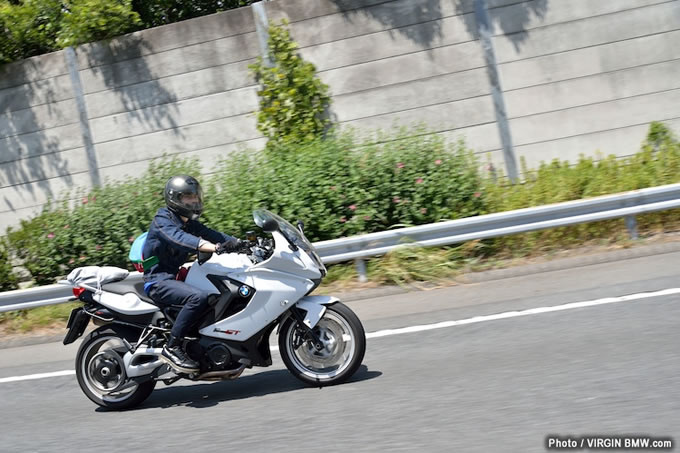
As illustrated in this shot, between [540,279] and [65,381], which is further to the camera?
[540,279]

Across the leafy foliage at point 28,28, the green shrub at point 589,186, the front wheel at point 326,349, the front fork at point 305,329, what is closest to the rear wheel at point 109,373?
the front wheel at point 326,349

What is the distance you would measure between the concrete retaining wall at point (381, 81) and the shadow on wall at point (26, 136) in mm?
22

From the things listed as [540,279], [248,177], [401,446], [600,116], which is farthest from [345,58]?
[401,446]

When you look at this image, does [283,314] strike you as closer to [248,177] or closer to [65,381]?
Result: [65,381]

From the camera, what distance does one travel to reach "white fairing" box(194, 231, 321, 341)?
20.0ft

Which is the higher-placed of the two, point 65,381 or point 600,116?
point 600,116

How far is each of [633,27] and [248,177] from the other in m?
5.95

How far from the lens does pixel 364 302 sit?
29.5 ft

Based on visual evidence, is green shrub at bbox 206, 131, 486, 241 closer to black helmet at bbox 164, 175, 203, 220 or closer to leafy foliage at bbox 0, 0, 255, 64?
black helmet at bbox 164, 175, 203, 220

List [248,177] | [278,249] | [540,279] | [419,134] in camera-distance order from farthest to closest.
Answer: [419,134] < [248,177] < [540,279] < [278,249]

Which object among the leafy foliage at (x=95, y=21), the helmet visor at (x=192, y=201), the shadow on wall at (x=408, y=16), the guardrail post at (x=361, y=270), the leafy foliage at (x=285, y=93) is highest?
the leafy foliage at (x=95, y=21)

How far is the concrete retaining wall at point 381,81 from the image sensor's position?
11.6m

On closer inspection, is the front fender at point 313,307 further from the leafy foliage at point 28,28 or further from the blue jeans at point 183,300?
the leafy foliage at point 28,28

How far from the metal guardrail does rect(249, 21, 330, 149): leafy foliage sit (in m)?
2.81
